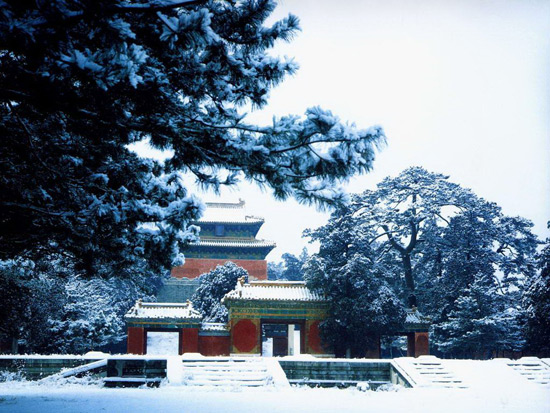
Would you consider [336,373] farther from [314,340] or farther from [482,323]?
[482,323]

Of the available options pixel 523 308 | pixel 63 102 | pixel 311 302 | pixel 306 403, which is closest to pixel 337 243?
pixel 311 302

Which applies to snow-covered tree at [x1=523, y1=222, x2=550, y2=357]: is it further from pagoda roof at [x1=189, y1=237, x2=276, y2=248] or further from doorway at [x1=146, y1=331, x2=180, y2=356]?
doorway at [x1=146, y1=331, x2=180, y2=356]

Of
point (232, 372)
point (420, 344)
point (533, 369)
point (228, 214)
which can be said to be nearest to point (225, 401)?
point (232, 372)

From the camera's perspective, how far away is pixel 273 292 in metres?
16.4

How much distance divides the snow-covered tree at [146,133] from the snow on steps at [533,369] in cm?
810

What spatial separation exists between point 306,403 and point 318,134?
10.7 ft

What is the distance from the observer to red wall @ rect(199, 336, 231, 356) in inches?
630

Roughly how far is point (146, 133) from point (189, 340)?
1336 cm

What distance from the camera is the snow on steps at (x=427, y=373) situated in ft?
28.0

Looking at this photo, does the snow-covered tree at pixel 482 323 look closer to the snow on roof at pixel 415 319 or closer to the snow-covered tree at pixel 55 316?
the snow on roof at pixel 415 319

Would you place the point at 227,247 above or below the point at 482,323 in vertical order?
above

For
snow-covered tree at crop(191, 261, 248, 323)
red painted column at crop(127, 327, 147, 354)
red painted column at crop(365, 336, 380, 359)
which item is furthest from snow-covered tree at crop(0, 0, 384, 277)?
snow-covered tree at crop(191, 261, 248, 323)

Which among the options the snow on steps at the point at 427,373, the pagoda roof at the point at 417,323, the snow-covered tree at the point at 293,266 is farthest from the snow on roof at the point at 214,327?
the snow-covered tree at the point at 293,266

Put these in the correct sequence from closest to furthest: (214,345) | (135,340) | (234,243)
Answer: (214,345) < (135,340) < (234,243)
